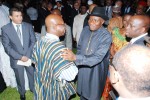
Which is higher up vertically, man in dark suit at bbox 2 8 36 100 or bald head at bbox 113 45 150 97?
bald head at bbox 113 45 150 97

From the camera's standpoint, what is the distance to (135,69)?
154cm

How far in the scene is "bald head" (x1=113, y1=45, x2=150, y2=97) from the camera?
60.3 inches

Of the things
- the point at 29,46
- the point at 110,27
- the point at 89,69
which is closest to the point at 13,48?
the point at 29,46

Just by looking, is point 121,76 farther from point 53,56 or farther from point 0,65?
point 0,65

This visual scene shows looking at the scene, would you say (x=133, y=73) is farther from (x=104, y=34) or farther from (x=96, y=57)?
(x=104, y=34)

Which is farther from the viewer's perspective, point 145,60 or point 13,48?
point 13,48

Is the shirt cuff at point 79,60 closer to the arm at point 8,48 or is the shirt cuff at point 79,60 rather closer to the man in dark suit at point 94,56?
the man in dark suit at point 94,56

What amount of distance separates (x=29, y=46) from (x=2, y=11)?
1840mm

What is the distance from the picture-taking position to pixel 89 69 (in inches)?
166

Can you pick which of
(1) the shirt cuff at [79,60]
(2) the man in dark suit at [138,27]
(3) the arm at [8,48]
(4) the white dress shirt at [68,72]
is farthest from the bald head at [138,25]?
A: (3) the arm at [8,48]

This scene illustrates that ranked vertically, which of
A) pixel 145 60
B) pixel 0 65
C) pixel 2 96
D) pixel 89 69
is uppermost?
pixel 145 60

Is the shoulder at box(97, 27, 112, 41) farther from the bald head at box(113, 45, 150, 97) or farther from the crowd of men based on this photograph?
the bald head at box(113, 45, 150, 97)

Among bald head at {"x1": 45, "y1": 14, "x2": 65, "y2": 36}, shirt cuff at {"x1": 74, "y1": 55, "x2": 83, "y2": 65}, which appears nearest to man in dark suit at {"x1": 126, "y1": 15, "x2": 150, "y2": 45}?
shirt cuff at {"x1": 74, "y1": 55, "x2": 83, "y2": 65}

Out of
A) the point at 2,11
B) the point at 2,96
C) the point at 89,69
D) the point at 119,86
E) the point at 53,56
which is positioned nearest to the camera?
the point at 119,86
